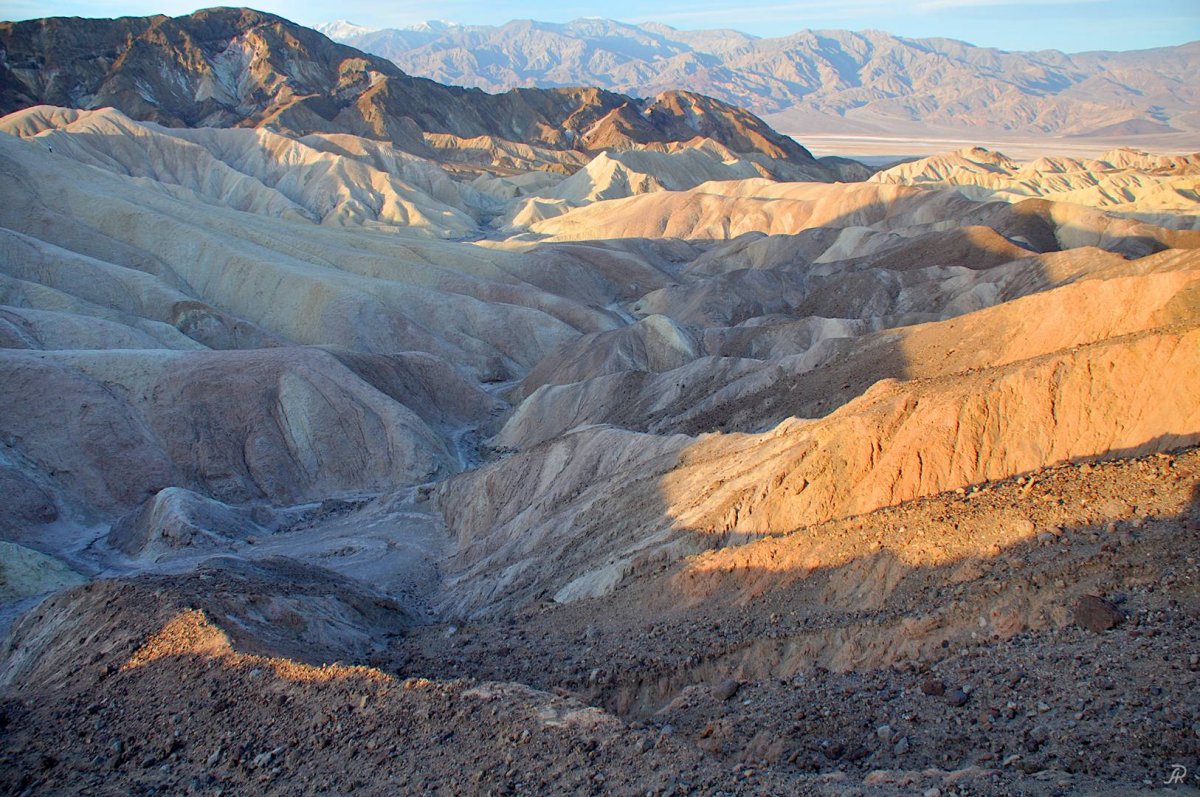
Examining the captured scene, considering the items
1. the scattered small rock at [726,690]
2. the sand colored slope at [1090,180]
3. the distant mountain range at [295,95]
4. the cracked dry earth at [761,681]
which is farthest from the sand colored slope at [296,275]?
the distant mountain range at [295,95]

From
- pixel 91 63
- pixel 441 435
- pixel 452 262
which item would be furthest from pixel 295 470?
pixel 91 63

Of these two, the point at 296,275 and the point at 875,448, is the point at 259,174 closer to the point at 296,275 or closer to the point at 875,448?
the point at 296,275

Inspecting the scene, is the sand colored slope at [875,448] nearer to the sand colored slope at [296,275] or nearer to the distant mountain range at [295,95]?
the sand colored slope at [296,275]

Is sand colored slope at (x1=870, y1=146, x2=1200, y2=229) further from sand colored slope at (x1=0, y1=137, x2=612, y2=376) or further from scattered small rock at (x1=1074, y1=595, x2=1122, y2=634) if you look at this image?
scattered small rock at (x1=1074, y1=595, x2=1122, y2=634)

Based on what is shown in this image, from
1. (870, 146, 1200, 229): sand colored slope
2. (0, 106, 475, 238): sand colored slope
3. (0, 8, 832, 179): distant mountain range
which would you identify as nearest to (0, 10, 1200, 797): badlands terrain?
(870, 146, 1200, 229): sand colored slope

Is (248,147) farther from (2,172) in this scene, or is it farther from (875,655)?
(875,655)
